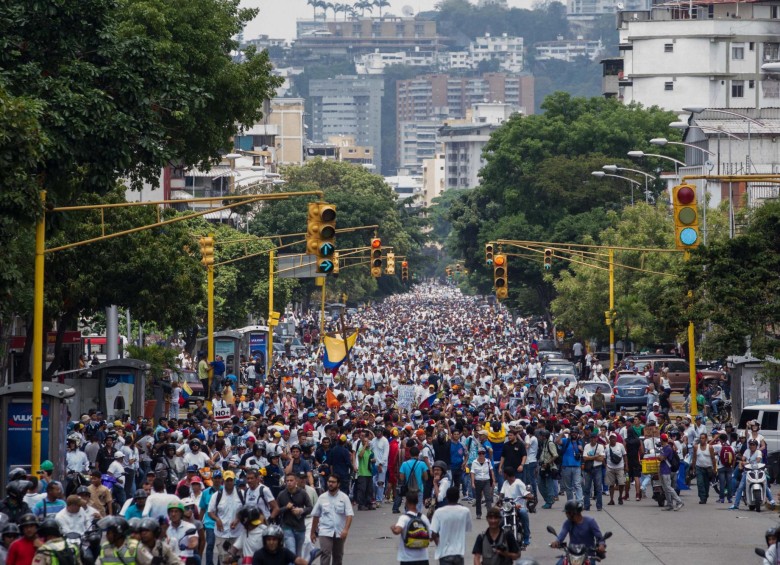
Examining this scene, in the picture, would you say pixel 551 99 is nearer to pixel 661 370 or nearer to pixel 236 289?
pixel 236 289

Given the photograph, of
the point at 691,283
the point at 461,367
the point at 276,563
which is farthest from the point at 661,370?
the point at 276,563

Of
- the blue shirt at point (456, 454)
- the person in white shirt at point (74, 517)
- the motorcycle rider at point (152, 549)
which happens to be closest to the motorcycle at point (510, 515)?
the person in white shirt at point (74, 517)

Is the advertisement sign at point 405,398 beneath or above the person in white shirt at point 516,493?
beneath

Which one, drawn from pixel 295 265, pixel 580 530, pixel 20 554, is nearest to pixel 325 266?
pixel 580 530

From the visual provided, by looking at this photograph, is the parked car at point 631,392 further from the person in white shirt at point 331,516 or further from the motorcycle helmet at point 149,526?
the motorcycle helmet at point 149,526

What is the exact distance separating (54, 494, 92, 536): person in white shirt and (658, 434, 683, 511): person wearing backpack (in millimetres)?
12112

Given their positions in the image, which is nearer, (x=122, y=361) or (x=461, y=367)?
(x=122, y=361)

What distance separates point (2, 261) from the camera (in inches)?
956

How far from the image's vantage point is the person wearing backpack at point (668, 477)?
1059 inches

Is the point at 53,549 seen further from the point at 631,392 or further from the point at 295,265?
the point at 295,265

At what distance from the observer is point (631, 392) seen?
47219 millimetres

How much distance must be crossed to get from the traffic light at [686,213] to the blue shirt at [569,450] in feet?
17.1

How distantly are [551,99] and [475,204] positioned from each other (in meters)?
8.57

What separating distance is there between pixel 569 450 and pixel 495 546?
1030 centimetres
